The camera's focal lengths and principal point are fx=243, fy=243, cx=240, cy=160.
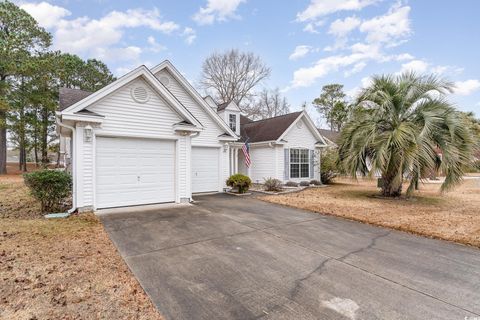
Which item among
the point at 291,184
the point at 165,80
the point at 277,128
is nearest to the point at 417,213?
the point at 291,184

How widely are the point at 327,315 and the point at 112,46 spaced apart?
21.0 metres

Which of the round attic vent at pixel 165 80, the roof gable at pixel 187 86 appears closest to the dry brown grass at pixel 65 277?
the roof gable at pixel 187 86

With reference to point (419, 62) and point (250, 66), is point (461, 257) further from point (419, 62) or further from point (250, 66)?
point (250, 66)

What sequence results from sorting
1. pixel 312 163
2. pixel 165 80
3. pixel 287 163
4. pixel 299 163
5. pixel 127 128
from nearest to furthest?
1. pixel 127 128
2. pixel 165 80
3. pixel 287 163
4. pixel 299 163
5. pixel 312 163

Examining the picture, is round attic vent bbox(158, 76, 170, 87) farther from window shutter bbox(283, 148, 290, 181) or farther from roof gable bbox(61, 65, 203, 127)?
window shutter bbox(283, 148, 290, 181)

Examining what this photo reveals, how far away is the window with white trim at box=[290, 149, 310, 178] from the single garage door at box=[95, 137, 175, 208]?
9.07 metres

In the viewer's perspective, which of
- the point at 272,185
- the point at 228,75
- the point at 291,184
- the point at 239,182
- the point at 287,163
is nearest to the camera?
the point at 239,182

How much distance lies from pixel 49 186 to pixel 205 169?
260 inches

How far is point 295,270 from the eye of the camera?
397 centimetres

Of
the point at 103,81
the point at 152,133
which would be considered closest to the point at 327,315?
the point at 152,133

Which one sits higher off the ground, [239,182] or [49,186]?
[49,186]

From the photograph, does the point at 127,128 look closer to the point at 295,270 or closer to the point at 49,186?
the point at 49,186

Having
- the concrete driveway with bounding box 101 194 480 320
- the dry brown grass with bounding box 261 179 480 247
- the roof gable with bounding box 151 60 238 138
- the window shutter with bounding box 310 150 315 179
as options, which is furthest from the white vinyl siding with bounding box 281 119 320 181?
the concrete driveway with bounding box 101 194 480 320

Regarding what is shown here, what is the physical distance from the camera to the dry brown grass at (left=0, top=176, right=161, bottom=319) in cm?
285
